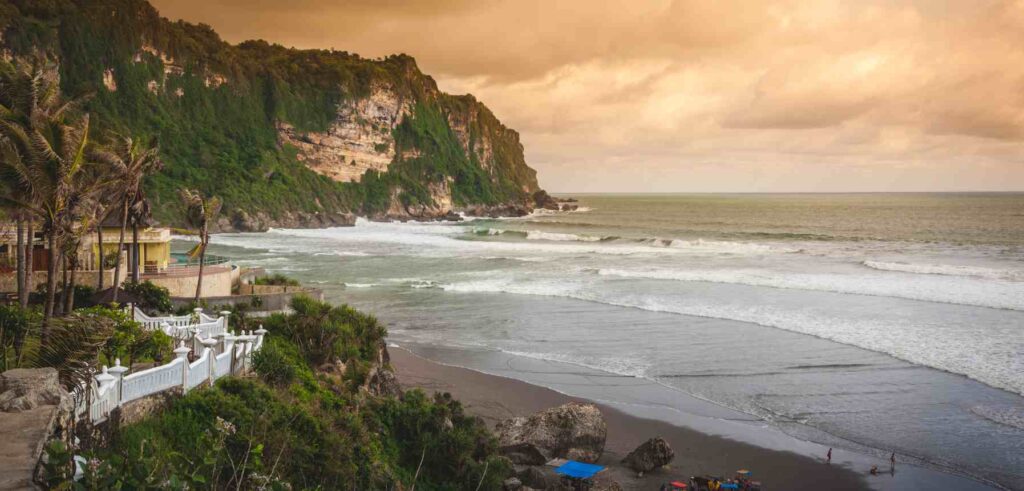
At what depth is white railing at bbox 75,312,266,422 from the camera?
28.5 feet

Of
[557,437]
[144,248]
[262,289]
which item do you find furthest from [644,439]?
[144,248]

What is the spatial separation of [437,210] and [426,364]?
11287 centimetres

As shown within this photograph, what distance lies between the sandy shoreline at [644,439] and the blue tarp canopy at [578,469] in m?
0.56

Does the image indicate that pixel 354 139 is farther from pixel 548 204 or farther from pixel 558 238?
pixel 548 204

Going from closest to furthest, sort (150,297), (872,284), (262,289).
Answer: (150,297)
(262,289)
(872,284)

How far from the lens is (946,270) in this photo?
44.6 metres

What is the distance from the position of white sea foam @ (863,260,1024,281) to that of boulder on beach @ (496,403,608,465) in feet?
114

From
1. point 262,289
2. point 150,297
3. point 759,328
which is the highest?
point 150,297

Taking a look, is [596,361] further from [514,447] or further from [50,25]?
[50,25]

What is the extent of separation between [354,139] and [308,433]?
394ft

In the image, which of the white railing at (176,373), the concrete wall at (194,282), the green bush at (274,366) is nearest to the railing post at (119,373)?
the white railing at (176,373)

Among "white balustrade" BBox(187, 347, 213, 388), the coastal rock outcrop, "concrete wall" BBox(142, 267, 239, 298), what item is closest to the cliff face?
the coastal rock outcrop

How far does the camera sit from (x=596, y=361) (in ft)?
75.1

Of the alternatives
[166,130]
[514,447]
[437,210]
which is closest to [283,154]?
[166,130]
